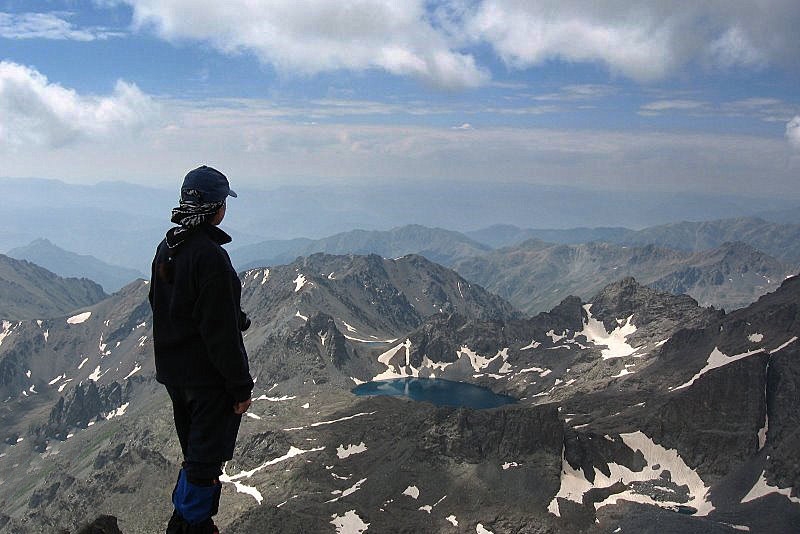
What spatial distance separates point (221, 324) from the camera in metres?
8.70

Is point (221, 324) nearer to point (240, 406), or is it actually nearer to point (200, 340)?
point (200, 340)

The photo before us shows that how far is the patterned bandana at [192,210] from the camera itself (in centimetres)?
933

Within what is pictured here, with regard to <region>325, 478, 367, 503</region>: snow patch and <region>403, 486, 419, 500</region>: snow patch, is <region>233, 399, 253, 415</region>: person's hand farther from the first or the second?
<region>325, 478, 367, 503</region>: snow patch

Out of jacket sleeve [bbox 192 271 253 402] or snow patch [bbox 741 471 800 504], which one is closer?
jacket sleeve [bbox 192 271 253 402]

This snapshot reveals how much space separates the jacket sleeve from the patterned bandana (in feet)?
3.95

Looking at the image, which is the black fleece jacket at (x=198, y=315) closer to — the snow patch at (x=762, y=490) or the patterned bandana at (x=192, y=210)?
the patterned bandana at (x=192, y=210)

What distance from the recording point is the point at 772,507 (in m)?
123

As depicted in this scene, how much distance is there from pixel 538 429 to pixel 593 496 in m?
21.9

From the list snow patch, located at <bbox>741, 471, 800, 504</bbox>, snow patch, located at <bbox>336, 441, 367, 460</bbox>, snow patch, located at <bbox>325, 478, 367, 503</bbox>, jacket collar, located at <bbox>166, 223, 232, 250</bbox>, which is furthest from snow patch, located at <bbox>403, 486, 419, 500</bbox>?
jacket collar, located at <bbox>166, 223, 232, 250</bbox>

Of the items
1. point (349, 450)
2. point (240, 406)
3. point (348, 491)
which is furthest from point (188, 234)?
point (349, 450)

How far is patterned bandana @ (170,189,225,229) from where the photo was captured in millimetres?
9328

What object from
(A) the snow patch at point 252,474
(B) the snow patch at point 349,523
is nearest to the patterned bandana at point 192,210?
(B) the snow patch at point 349,523

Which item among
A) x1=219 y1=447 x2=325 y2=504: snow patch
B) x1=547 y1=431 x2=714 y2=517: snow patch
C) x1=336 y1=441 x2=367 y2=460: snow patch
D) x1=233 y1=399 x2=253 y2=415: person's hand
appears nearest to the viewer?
x1=233 y1=399 x2=253 y2=415: person's hand

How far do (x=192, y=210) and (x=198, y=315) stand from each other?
182 centimetres
